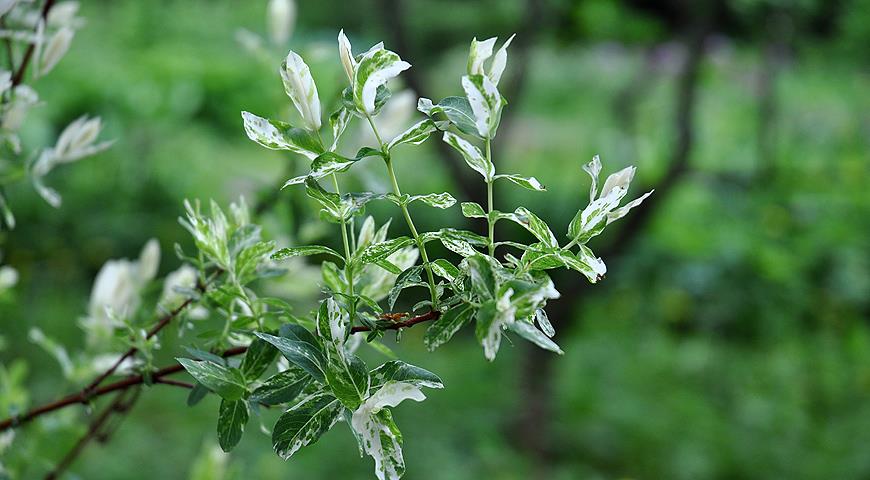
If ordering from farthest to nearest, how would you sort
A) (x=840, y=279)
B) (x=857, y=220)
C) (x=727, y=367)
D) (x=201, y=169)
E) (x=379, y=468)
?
(x=201, y=169)
(x=857, y=220)
(x=840, y=279)
(x=727, y=367)
(x=379, y=468)

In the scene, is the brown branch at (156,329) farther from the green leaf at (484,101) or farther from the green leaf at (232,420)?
the green leaf at (484,101)

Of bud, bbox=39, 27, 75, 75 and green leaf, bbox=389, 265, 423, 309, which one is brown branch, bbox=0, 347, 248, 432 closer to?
green leaf, bbox=389, 265, 423, 309

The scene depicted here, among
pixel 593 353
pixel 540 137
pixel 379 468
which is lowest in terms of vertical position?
pixel 540 137

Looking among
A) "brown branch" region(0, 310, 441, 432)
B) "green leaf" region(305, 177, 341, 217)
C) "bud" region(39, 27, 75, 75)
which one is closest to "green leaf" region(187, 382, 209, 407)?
"brown branch" region(0, 310, 441, 432)

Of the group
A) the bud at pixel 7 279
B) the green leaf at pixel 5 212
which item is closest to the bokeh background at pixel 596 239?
the bud at pixel 7 279

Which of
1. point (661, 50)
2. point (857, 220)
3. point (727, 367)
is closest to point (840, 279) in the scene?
point (857, 220)

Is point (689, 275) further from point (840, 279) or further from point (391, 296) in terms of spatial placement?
point (391, 296)
